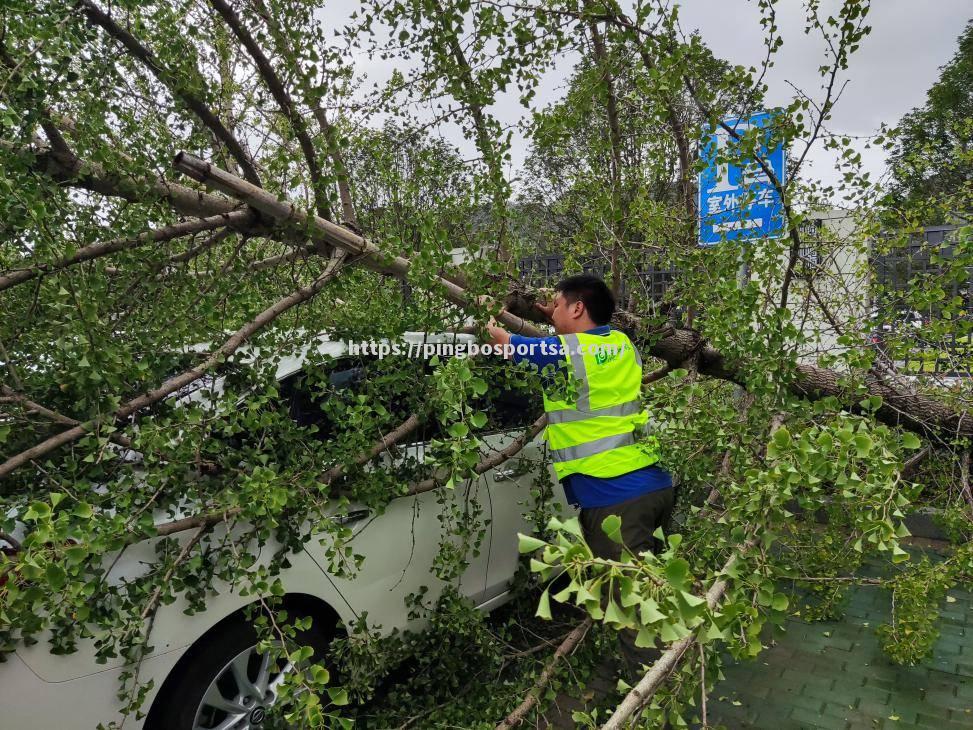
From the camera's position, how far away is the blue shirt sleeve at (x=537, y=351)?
2480 mm

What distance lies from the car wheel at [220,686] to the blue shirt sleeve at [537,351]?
1412 millimetres

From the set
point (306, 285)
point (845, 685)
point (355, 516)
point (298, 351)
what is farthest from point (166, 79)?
point (845, 685)

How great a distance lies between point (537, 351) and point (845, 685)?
238 centimetres

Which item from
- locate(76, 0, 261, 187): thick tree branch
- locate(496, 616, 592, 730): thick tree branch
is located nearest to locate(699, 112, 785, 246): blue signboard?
locate(496, 616, 592, 730): thick tree branch

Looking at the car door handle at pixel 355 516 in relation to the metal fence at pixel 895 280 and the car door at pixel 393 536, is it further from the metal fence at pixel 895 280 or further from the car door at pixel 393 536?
A: the metal fence at pixel 895 280

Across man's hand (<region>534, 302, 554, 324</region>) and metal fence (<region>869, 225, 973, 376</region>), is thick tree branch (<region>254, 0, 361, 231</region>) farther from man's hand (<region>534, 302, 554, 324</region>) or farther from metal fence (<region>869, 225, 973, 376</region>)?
metal fence (<region>869, 225, 973, 376</region>)

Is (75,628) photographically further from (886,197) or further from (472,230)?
(886,197)

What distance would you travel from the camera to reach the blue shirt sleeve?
2480 millimetres

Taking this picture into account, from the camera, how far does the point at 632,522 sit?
2709mm

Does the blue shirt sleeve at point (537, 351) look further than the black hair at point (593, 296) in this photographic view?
No

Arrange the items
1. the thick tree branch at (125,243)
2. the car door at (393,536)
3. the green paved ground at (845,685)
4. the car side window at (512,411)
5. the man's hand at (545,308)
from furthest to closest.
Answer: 1. the man's hand at (545,308)
2. the car side window at (512,411)
3. the green paved ground at (845,685)
4. the car door at (393,536)
5. the thick tree branch at (125,243)

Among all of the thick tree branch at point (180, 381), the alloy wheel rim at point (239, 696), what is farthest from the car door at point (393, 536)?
the alloy wheel rim at point (239, 696)

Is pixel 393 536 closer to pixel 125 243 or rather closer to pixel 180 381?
pixel 180 381

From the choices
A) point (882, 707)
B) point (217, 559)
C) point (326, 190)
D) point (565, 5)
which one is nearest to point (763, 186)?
point (565, 5)
